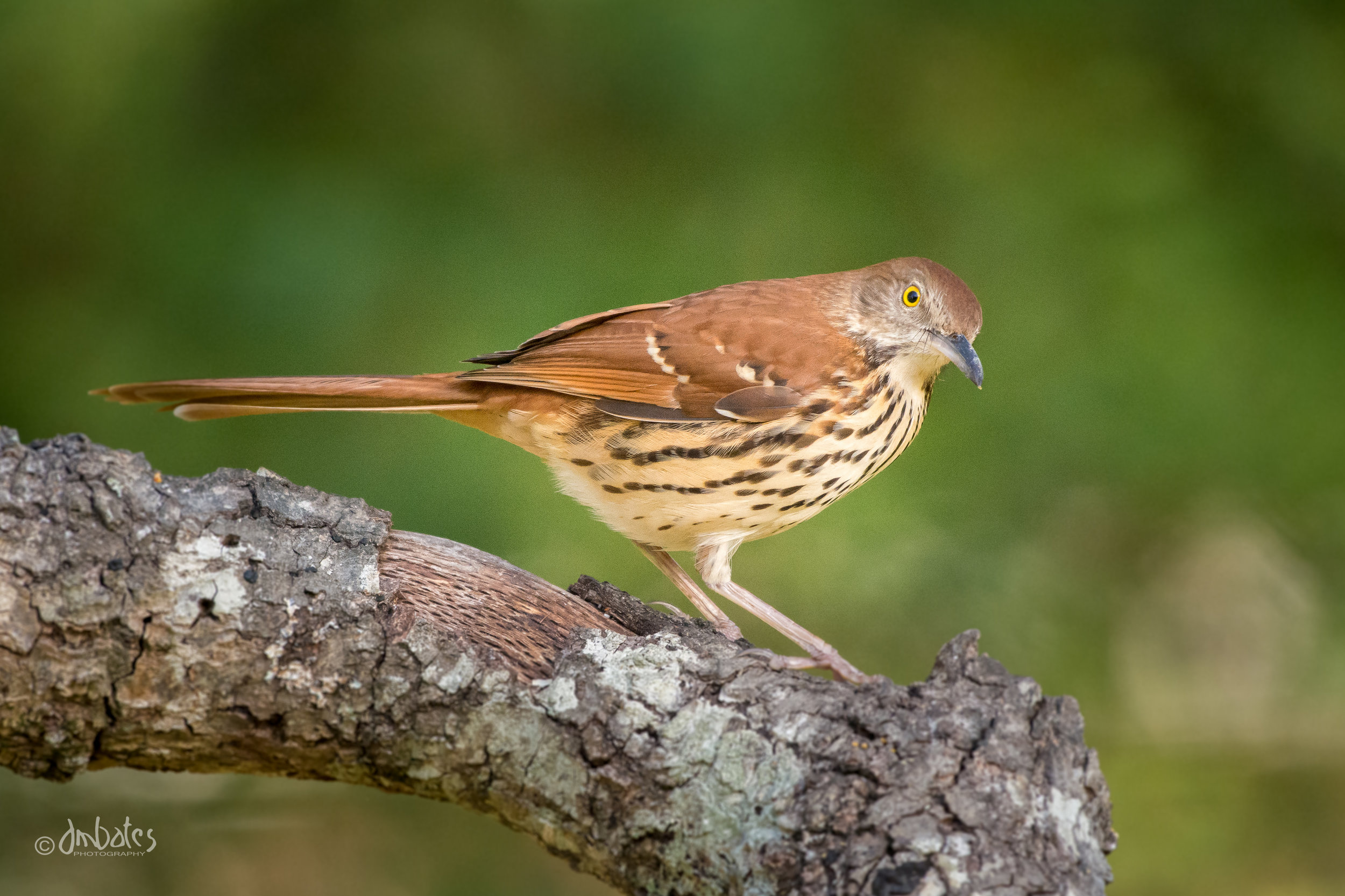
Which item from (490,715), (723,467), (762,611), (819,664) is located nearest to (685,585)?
(762,611)

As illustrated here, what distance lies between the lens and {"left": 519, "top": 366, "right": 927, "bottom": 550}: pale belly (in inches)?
114

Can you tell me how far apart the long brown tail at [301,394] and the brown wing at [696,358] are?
91mm

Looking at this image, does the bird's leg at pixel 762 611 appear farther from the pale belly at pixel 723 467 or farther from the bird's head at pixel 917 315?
the bird's head at pixel 917 315

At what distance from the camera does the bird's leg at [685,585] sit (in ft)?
10.3

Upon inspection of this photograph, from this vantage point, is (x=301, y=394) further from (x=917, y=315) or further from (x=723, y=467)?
(x=917, y=315)

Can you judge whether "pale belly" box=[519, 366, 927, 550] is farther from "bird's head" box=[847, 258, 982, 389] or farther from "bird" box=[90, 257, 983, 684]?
"bird's head" box=[847, 258, 982, 389]

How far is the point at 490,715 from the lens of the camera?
1986 millimetres

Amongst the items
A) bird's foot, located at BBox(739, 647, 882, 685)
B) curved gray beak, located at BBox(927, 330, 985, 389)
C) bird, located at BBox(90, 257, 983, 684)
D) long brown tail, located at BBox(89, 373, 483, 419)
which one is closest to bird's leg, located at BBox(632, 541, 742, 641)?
bird, located at BBox(90, 257, 983, 684)

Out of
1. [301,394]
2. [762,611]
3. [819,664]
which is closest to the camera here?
[819,664]

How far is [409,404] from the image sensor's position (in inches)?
Result: 114

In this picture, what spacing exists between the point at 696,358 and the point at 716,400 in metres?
0.15

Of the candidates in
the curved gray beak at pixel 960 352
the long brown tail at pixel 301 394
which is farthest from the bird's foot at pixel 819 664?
the long brown tail at pixel 301 394

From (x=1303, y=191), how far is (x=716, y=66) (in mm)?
1766

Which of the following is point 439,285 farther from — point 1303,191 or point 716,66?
point 1303,191
